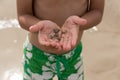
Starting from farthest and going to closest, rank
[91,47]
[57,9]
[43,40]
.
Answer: [91,47] < [57,9] < [43,40]

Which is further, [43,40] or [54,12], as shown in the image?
[54,12]

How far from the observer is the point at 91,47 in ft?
5.06

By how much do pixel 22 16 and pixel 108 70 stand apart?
0.65 m

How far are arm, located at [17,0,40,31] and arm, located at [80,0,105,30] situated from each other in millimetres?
144

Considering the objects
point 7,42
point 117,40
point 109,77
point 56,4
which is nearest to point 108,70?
point 109,77

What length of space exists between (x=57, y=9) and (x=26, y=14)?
0.29 feet

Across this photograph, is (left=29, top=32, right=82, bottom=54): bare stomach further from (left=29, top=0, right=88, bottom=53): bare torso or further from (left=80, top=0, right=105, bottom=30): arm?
(left=80, top=0, right=105, bottom=30): arm

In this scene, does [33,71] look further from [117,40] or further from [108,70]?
[117,40]

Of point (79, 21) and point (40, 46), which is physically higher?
point (79, 21)

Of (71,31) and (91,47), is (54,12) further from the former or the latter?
(91,47)

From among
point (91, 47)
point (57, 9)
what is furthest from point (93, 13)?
point (91, 47)

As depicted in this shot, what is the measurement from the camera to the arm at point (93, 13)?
→ 3.02 feet

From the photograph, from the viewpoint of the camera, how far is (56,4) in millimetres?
905

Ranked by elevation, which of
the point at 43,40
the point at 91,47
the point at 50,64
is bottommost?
the point at 91,47
